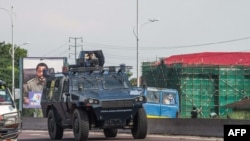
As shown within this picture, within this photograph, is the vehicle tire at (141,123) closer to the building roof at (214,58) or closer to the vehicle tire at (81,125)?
the vehicle tire at (81,125)

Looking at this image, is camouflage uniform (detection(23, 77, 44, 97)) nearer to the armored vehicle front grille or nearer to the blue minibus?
the blue minibus

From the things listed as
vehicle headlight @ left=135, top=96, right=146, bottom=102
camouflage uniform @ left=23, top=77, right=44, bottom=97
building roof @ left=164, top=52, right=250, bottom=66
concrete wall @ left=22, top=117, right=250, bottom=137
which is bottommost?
concrete wall @ left=22, top=117, right=250, bottom=137

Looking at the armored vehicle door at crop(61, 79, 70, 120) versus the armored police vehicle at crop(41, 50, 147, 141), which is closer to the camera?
the armored police vehicle at crop(41, 50, 147, 141)

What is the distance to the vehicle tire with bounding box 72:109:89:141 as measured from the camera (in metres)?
21.1

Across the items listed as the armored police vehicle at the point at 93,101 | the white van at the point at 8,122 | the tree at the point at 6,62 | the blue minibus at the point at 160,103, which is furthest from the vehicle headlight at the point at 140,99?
the tree at the point at 6,62

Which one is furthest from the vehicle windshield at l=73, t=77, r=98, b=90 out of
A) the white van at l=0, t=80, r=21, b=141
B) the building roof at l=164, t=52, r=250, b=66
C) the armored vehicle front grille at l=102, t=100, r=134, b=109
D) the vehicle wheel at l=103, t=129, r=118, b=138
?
the building roof at l=164, t=52, r=250, b=66

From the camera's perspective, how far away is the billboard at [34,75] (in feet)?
210

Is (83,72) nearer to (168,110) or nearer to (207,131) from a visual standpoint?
(207,131)

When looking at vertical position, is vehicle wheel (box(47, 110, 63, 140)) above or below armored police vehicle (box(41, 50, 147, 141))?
below

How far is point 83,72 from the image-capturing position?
76.8 ft

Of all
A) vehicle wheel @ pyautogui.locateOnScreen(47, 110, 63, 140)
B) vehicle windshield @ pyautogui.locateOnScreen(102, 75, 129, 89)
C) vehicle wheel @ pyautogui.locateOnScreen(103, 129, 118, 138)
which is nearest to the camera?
vehicle windshield @ pyautogui.locateOnScreen(102, 75, 129, 89)

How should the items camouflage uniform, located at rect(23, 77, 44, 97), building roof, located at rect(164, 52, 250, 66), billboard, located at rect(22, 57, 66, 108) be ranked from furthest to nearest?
building roof, located at rect(164, 52, 250, 66)
camouflage uniform, located at rect(23, 77, 44, 97)
billboard, located at rect(22, 57, 66, 108)

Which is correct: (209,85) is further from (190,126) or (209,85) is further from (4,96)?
(4,96)

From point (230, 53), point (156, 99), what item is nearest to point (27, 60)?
point (156, 99)
